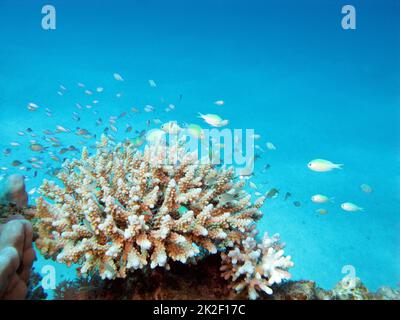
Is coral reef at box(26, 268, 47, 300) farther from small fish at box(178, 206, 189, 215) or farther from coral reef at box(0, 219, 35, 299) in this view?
small fish at box(178, 206, 189, 215)

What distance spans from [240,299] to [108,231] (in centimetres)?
124

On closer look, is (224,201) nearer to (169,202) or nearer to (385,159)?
(169,202)

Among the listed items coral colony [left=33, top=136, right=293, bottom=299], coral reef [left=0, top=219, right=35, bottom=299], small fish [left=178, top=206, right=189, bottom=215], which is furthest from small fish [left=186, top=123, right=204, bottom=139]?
coral reef [left=0, top=219, right=35, bottom=299]

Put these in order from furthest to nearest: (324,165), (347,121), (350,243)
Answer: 1. (347,121)
2. (350,243)
3. (324,165)

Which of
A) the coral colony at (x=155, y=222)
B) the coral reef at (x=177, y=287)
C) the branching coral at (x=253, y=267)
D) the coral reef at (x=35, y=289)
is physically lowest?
the coral reef at (x=35, y=289)

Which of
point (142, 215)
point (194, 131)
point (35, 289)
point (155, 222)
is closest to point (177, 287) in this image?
point (155, 222)

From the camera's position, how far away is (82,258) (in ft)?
8.93

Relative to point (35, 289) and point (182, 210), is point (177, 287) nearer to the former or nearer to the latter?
point (182, 210)

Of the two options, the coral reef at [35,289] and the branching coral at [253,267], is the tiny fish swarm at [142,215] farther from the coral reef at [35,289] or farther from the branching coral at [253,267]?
the coral reef at [35,289]

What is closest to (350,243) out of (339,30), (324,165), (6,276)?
(324,165)

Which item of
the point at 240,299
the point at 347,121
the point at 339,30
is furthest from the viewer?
the point at 339,30

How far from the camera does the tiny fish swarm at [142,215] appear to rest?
2.57 meters

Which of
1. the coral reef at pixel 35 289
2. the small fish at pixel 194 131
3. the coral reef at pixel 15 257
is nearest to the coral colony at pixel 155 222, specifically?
the coral reef at pixel 15 257
